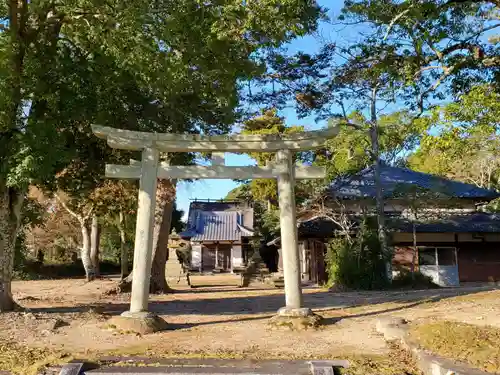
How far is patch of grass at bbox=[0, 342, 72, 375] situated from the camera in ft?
18.0

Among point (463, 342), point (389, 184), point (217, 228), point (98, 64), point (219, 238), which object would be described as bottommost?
point (463, 342)


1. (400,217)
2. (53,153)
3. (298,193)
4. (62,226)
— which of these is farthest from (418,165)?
(53,153)

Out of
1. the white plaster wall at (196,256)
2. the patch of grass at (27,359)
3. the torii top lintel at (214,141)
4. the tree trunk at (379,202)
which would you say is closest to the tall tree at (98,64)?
the torii top lintel at (214,141)

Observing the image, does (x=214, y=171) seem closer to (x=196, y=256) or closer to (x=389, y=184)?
(x=389, y=184)

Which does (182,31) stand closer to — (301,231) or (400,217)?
(301,231)

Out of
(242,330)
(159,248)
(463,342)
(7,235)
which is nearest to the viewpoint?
(463,342)

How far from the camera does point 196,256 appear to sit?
118 ft

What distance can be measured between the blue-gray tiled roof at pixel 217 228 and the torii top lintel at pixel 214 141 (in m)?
26.5

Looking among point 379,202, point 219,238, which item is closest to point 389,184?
point 379,202

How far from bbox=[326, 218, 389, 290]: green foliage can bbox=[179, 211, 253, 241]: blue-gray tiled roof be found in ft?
60.8

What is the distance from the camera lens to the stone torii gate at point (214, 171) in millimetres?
8562

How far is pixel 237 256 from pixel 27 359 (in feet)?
98.9

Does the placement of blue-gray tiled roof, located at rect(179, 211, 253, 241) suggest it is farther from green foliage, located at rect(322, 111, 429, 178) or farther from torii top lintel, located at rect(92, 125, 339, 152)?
torii top lintel, located at rect(92, 125, 339, 152)

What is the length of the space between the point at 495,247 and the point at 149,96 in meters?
17.3
